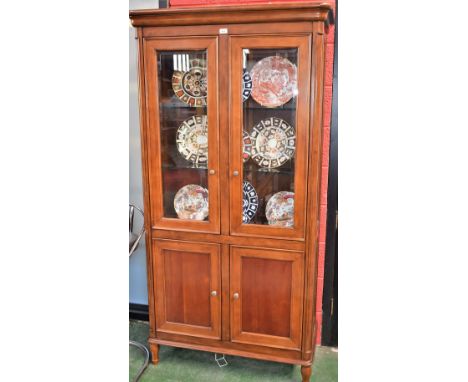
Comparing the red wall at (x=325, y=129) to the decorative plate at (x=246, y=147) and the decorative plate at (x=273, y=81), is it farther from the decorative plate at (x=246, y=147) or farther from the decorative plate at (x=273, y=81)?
the decorative plate at (x=246, y=147)

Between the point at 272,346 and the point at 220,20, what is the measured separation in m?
1.66

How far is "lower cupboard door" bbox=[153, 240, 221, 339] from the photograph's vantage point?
82.2 inches

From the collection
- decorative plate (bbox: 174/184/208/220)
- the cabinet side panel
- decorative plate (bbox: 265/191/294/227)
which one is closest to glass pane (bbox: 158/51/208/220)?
decorative plate (bbox: 174/184/208/220)

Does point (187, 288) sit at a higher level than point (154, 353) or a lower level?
higher

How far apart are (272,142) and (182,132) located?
488 millimetres

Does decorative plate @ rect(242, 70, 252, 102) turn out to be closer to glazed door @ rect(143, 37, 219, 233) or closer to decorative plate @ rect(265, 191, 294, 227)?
glazed door @ rect(143, 37, 219, 233)

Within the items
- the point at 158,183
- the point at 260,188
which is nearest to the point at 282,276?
the point at 260,188

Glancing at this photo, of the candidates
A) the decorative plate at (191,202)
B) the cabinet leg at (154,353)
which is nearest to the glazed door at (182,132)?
the decorative plate at (191,202)

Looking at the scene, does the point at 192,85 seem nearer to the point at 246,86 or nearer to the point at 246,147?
the point at 246,86

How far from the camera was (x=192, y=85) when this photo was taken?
2.02 metres

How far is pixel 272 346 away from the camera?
2.06 m

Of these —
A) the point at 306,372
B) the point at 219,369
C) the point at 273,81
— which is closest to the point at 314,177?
the point at 273,81

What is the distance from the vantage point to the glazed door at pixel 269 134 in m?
1.82
